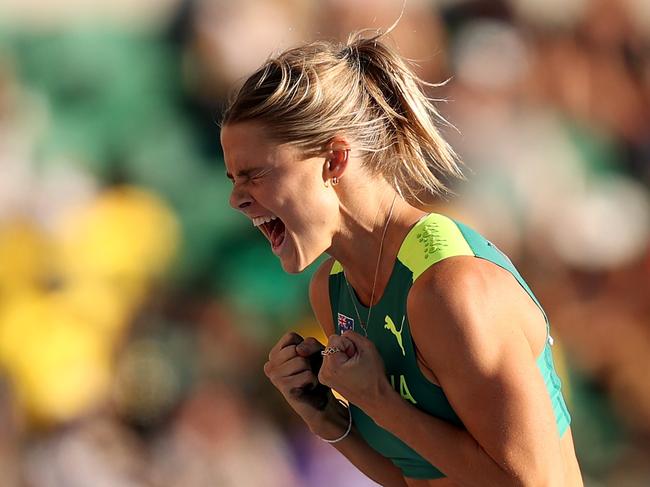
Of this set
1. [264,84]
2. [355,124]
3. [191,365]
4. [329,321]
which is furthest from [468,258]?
[191,365]

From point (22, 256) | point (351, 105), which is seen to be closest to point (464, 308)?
point (351, 105)

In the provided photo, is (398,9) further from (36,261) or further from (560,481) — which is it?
(560,481)

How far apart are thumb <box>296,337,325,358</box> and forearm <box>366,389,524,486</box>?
10.5 inches

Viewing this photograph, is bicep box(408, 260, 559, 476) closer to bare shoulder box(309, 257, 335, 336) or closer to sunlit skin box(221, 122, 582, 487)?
sunlit skin box(221, 122, 582, 487)

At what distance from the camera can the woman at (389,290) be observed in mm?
1741

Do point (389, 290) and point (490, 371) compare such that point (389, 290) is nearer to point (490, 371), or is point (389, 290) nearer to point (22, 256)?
point (490, 371)

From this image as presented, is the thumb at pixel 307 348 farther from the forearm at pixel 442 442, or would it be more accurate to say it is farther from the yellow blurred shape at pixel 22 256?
the yellow blurred shape at pixel 22 256

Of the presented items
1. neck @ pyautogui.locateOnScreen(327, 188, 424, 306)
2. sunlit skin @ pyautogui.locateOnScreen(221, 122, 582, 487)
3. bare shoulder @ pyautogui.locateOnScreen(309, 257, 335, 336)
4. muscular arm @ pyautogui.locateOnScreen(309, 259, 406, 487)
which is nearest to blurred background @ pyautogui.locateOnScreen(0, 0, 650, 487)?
bare shoulder @ pyautogui.locateOnScreen(309, 257, 335, 336)

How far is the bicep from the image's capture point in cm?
172

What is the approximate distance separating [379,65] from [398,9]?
203 centimetres

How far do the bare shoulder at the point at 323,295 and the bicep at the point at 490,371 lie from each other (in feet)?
2.02

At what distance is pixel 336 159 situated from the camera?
6.57 ft

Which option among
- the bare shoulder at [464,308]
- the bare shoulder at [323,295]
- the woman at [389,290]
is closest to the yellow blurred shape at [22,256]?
the bare shoulder at [323,295]

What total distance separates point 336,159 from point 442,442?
0.55m
